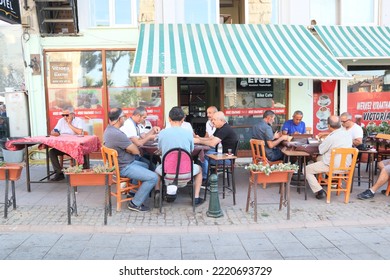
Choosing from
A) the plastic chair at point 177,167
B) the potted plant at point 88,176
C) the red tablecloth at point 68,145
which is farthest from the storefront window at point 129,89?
the potted plant at point 88,176

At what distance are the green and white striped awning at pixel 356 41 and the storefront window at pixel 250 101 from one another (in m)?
1.53

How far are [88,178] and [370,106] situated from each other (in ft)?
26.3

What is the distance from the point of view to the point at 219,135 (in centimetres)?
564

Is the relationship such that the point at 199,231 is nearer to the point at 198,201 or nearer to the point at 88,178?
the point at 198,201

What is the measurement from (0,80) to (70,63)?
10.8 ft

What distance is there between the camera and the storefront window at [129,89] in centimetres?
857

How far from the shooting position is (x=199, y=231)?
4.29 m

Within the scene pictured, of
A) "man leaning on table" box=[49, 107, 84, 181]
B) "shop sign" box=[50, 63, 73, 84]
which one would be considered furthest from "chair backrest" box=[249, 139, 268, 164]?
"shop sign" box=[50, 63, 73, 84]

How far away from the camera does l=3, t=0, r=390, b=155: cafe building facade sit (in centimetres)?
803

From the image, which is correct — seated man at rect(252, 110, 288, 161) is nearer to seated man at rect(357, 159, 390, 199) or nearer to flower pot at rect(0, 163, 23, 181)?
seated man at rect(357, 159, 390, 199)

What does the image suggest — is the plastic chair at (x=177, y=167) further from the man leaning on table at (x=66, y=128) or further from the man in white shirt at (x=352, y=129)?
the man in white shirt at (x=352, y=129)

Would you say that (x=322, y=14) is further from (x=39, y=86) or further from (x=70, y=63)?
(x=39, y=86)

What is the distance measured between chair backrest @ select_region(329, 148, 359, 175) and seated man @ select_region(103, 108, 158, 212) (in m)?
2.75
